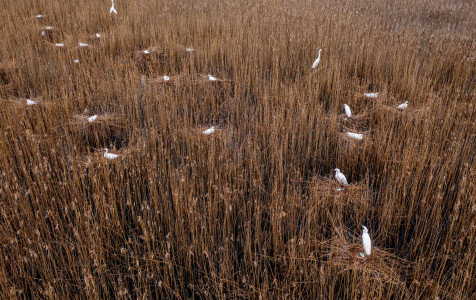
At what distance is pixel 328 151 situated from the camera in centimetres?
298

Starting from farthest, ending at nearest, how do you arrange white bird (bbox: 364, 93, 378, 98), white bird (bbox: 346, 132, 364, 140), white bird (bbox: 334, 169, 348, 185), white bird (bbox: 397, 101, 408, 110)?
white bird (bbox: 364, 93, 378, 98) < white bird (bbox: 397, 101, 408, 110) < white bird (bbox: 346, 132, 364, 140) < white bird (bbox: 334, 169, 348, 185)

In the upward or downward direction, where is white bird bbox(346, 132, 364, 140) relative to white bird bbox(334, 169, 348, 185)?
upward

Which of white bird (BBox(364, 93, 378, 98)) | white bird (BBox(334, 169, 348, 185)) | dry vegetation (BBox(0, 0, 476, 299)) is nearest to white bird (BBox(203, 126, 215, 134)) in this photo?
dry vegetation (BBox(0, 0, 476, 299))

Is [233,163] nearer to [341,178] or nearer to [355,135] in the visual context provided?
[341,178]

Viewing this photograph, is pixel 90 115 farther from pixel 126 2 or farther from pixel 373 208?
pixel 126 2

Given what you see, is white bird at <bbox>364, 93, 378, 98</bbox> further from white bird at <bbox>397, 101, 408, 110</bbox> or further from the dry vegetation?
white bird at <bbox>397, 101, 408, 110</bbox>

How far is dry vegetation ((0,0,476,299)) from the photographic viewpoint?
1743mm

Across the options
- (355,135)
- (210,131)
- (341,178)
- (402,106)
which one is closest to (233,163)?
(210,131)

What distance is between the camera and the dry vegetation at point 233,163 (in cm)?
174

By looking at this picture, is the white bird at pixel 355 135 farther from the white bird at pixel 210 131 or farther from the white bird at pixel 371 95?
the white bird at pixel 210 131

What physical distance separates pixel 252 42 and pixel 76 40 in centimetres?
327

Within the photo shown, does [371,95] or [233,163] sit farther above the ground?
[371,95]

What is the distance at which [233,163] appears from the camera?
2.66 metres

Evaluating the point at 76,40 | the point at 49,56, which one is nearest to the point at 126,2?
the point at 76,40
